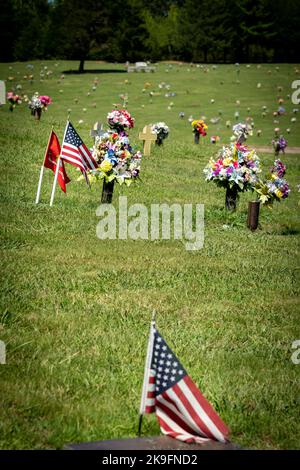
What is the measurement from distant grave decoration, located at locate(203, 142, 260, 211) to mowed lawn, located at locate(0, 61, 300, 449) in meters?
0.64

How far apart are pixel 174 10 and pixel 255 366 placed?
97.9 m

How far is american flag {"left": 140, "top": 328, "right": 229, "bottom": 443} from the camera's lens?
175 inches

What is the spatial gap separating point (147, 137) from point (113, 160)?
26.4 ft

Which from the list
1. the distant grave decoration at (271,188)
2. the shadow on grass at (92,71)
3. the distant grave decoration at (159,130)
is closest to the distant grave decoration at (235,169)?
the distant grave decoration at (271,188)

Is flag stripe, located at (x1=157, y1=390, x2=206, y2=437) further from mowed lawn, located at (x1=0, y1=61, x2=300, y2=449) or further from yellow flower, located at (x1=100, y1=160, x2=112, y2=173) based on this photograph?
yellow flower, located at (x1=100, y1=160, x2=112, y2=173)

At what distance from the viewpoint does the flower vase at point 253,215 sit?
1255 centimetres

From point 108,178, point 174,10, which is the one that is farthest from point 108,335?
point 174,10

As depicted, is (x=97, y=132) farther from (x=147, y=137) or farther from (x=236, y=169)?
(x=147, y=137)

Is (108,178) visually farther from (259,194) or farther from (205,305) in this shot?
(205,305)

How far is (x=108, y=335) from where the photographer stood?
6.62 m

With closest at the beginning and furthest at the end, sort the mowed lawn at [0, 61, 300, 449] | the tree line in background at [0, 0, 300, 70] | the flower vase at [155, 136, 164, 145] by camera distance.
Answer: the mowed lawn at [0, 61, 300, 449] < the flower vase at [155, 136, 164, 145] < the tree line in background at [0, 0, 300, 70]

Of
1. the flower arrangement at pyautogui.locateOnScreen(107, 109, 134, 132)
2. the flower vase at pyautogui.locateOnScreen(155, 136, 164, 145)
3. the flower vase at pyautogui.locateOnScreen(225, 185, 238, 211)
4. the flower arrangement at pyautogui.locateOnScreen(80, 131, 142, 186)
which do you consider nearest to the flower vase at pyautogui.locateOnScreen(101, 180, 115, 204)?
the flower arrangement at pyautogui.locateOnScreen(80, 131, 142, 186)

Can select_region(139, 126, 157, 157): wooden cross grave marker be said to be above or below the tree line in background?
below

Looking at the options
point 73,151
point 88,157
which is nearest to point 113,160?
point 88,157
